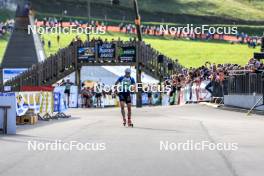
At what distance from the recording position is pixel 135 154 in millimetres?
12391

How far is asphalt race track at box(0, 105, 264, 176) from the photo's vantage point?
1025 centimetres

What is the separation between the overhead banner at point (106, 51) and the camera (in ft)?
146

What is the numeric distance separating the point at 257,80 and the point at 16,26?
1020 inches

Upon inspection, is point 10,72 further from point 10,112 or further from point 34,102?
point 10,112

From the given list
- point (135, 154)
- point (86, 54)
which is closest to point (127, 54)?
point (86, 54)

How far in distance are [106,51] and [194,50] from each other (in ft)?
106

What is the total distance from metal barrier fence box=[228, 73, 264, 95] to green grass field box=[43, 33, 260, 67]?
117ft

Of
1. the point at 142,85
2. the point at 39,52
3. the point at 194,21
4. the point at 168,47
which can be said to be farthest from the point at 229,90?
the point at 194,21

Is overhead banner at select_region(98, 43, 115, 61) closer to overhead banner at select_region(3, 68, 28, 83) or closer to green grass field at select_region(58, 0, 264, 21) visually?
overhead banner at select_region(3, 68, 28, 83)

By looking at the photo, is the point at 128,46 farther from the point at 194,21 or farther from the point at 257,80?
the point at 194,21

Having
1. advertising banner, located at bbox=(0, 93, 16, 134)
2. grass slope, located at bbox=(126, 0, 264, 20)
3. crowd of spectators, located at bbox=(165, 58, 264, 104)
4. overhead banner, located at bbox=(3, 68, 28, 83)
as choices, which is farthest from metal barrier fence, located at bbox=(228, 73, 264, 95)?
grass slope, located at bbox=(126, 0, 264, 20)

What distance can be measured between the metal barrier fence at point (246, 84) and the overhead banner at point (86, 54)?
1628cm

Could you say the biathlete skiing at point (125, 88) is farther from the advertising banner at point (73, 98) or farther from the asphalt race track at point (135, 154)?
the advertising banner at point (73, 98)

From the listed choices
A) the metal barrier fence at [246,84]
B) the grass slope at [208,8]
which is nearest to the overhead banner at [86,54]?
the metal barrier fence at [246,84]
